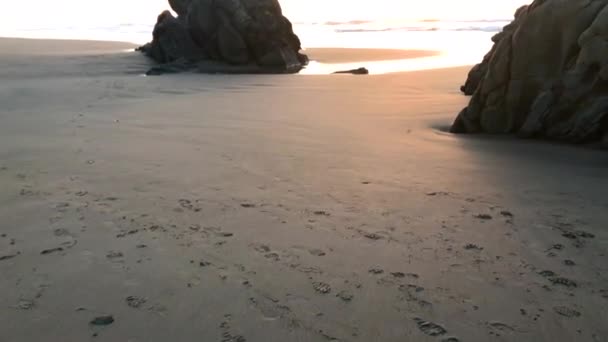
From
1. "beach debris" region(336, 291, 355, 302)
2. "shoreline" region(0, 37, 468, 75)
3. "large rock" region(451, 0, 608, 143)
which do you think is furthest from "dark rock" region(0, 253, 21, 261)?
"shoreline" region(0, 37, 468, 75)

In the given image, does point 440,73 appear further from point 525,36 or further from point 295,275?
point 295,275

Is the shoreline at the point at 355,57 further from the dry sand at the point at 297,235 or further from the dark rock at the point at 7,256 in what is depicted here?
the dark rock at the point at 7,256

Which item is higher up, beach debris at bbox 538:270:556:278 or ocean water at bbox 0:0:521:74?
ocean water at bbox 0:0:521:74

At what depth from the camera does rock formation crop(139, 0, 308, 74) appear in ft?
50.6

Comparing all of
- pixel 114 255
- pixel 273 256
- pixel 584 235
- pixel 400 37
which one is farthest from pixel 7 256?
pixel 400 37

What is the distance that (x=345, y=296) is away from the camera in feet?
7.32

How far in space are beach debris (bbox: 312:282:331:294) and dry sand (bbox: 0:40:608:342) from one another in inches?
0.4

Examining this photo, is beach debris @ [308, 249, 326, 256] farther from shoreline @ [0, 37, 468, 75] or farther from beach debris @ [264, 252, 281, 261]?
shoreline @ [0, 37, 468, 75]

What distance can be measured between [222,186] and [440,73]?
9.95 meters

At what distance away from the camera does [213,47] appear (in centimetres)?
1611

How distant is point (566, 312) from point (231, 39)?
14.7 meters

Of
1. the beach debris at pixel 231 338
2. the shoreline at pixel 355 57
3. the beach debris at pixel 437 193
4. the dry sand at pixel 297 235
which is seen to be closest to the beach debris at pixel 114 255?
the dry sand at pixel 297 235

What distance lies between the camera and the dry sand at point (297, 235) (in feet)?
6.77

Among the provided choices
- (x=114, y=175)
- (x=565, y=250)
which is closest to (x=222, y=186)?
(x=114, y=175)
